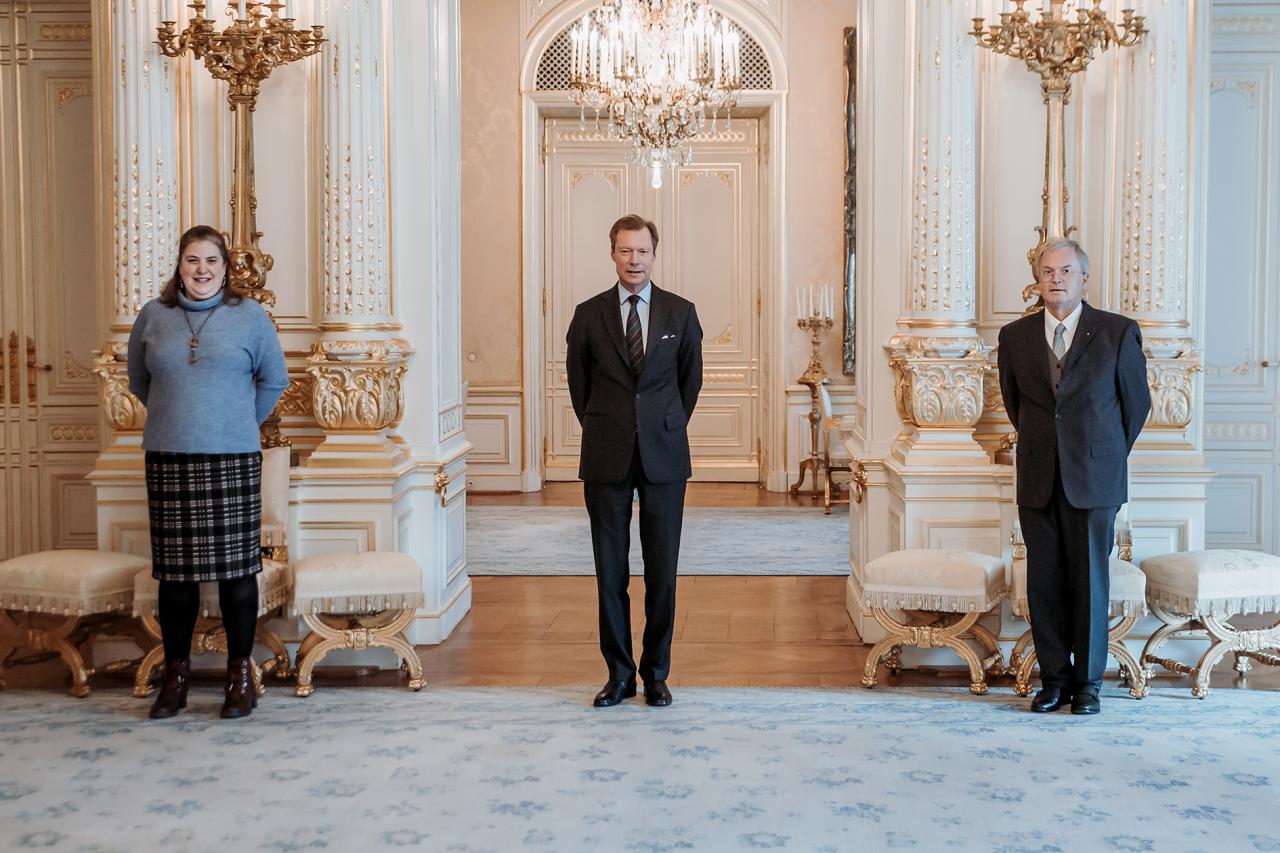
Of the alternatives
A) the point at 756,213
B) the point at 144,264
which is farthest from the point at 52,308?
the point at 756,213

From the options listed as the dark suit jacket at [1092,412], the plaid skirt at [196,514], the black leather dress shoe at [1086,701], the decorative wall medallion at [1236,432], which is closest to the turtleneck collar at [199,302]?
the plaid skirt at [196,514]

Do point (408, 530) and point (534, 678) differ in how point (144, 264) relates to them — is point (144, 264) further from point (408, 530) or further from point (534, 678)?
point (534, 678)

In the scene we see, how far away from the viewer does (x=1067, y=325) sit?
15.5 ft

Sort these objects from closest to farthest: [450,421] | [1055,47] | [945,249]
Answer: [1055,47] → [945,249] → [450,421]

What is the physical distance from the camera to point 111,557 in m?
5.09

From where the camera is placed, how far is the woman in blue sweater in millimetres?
4621

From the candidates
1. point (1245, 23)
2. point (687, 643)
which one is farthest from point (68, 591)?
point (1245, 23)

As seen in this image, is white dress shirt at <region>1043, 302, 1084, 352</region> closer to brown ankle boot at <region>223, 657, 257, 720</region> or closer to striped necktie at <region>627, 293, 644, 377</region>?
striped necktie at <region>627, 293, 644, 377</region>

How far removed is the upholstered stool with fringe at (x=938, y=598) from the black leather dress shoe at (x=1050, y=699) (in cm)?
29

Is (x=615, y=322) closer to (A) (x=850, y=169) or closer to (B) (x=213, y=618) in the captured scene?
(B) (x=213, y=618)

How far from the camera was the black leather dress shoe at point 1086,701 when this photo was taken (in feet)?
15.4

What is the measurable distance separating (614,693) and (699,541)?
399 centimetres

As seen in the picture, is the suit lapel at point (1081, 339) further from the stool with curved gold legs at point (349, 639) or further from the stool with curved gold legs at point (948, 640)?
the stool with curved gold legs at point (349, 639)

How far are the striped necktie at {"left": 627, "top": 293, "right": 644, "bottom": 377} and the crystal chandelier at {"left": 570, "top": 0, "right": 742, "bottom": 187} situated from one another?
471 centimetres
